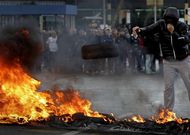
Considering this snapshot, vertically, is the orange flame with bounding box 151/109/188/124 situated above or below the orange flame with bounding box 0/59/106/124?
below

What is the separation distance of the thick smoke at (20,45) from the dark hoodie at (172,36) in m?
1.86

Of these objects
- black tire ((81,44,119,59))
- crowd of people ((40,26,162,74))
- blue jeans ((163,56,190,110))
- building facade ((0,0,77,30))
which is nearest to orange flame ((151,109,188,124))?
blue jeans ((163,56,190,110))

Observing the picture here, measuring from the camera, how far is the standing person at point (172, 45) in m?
7.68

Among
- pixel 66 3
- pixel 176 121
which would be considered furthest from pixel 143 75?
pixel 176 121

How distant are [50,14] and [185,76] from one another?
5073 mm

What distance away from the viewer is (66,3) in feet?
31.9

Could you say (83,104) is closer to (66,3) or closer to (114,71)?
(66,3)

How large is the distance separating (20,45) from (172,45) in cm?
237

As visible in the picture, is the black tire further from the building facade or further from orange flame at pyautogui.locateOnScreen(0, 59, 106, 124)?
the building facade

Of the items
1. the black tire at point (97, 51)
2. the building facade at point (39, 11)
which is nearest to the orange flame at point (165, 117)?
the black tire at point (97, 51)

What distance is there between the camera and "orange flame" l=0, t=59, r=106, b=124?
25.2 feet

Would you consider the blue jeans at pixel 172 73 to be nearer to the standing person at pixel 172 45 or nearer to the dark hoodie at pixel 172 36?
the standing person at pixel 172 45

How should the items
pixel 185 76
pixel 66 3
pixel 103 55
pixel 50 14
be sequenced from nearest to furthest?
pixel 185 76
pixel 103 55
pixel 66 3
pixel 50 14

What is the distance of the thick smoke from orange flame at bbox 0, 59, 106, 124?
0.14m
